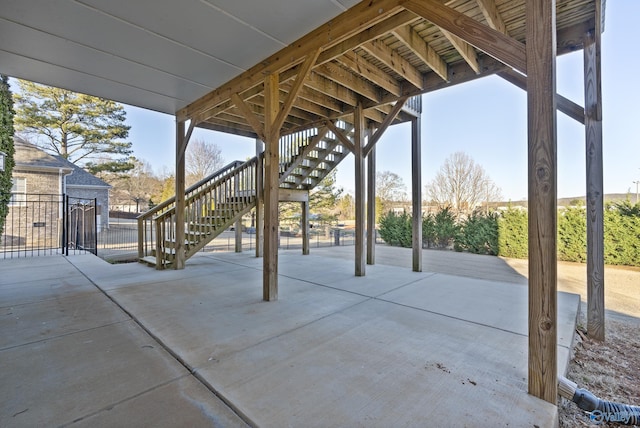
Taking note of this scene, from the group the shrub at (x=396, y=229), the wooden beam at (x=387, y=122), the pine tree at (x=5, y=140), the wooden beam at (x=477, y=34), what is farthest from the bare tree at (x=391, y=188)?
the wooden beam at (x=477, y=34)

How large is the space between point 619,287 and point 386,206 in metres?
14.2

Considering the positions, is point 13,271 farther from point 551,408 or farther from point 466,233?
Result: point 466,233

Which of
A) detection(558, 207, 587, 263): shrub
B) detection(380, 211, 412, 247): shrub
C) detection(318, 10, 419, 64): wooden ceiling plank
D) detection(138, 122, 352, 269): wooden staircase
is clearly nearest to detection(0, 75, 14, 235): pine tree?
detection(138, 122, 352, 269): wooden staircase

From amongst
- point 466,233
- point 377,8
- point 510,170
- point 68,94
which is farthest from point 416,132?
point 68,94

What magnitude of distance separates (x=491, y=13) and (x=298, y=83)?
2.00m

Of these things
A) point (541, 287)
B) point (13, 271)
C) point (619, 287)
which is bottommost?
point (619, 287)

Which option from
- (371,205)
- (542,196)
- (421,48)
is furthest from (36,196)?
(542,196)

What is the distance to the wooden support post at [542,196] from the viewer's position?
5.17ft

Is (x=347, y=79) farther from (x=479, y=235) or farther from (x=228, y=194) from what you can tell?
(x=479, y=235)

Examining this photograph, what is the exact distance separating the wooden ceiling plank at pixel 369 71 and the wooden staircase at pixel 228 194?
197cm

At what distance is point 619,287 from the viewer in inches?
204

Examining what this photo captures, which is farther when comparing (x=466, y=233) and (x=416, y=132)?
(x=466, y=233)

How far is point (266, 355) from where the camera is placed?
2055 mm

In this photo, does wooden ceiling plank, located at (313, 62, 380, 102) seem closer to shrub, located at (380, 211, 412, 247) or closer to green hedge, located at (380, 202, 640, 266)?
green hedge, located at (380, 202, 640, 266)
